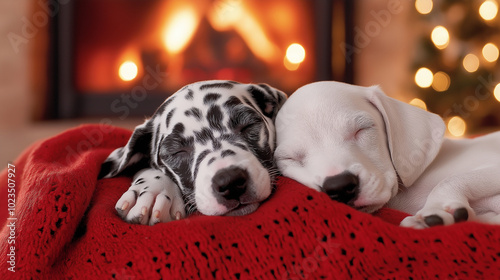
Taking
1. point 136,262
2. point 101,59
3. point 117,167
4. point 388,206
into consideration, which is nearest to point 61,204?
point 136,262

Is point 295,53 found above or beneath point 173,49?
beneath

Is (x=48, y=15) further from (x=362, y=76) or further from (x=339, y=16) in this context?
(x=362, y=76)

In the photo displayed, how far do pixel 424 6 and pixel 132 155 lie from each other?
14.9ft

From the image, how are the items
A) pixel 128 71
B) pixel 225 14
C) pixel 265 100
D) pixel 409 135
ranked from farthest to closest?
pixel 128 71, pixel 225 14, pixel 265 100, pixel 409 135

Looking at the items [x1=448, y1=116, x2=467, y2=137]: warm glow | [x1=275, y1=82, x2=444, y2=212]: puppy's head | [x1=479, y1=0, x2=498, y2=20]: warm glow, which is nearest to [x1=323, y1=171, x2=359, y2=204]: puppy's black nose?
[x1=275, y1=82, x2=444, y2=212]: puppy's head

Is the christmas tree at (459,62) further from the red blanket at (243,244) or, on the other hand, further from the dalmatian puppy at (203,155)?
the red blanket at (243,244)

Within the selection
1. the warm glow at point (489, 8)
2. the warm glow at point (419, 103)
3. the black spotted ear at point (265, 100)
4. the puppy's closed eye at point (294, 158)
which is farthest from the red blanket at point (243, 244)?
the warm glow at point (489, 8)

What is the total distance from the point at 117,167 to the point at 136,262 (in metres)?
0.87

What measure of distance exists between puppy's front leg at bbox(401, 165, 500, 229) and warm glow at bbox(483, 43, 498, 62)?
405 cm

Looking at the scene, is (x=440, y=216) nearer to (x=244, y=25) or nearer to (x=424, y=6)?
(x=424, y=6)

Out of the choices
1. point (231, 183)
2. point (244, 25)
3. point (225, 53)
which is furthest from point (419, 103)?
point (231, 183)

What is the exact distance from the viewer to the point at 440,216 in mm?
1570

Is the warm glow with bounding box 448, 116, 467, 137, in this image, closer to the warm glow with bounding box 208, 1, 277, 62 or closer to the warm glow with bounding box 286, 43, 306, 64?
the warm glow with bounding box 286, 43, 306, 64

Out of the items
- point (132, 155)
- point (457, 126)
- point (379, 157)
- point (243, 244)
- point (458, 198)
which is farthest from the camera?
point (457, 126)
